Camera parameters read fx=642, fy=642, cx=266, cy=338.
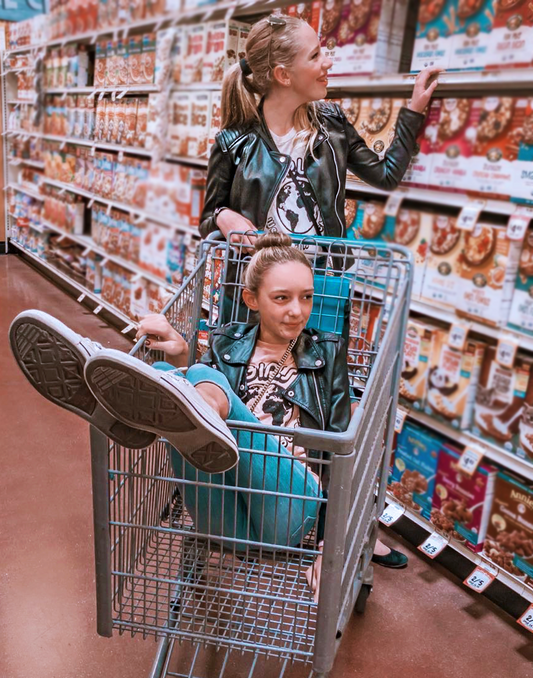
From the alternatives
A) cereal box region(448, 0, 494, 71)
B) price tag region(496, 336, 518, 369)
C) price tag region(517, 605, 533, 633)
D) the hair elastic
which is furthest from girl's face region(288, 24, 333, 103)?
price tag region(517, 605, 533, 633)

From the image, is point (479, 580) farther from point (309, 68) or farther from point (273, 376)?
point (309, 68)

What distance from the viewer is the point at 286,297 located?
144cm

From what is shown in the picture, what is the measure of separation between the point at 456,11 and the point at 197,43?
0.55 feet

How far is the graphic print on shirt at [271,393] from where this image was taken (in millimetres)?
1479

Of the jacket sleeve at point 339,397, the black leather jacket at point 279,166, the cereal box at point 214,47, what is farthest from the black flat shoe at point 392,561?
the cereal box at point 214,47

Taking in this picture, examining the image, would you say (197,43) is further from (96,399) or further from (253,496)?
(253,496)

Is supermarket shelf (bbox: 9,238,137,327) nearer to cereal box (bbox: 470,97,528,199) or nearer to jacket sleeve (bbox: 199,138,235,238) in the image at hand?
jacket sleeve (bbox: 199,138,235,238)

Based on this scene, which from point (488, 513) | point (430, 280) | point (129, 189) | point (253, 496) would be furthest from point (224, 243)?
point (129, 189)

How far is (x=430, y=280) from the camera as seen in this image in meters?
0.89

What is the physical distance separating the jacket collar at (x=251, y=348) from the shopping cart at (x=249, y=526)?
114 mm

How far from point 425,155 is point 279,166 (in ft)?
3.04

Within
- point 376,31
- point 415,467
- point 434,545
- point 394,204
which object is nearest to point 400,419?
point 415,467

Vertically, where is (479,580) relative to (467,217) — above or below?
below

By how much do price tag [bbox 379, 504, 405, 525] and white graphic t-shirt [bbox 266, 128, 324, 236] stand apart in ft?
3.19
